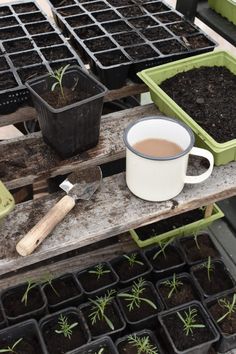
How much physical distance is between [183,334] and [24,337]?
456 millimetres

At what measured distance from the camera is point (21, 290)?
4.64 feet

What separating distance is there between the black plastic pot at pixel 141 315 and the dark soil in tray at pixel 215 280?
0.16m

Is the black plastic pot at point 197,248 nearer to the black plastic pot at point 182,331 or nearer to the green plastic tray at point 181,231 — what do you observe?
the green plastic tray at point 181,231

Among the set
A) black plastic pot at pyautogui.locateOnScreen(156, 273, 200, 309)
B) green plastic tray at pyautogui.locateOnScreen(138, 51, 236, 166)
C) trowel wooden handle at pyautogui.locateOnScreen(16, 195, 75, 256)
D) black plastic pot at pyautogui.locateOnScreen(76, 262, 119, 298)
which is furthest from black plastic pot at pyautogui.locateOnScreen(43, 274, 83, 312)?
green plastic tray at pyautogui.locateOnScreen(138, 51, 236, 166)

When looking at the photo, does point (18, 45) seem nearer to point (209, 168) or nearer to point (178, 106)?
point (178, 106)

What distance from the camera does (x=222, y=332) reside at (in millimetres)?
1333

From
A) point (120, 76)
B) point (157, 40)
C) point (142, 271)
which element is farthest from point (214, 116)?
point (142, 271)

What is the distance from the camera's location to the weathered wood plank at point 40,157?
1.13 meters

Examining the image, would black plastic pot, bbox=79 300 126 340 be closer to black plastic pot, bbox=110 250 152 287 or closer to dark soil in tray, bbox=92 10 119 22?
black plastic pot, bbox=110 250 152 287

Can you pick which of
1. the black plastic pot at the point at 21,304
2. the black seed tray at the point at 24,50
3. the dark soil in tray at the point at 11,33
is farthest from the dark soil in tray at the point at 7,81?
the black plastic pot at the point at 21,304

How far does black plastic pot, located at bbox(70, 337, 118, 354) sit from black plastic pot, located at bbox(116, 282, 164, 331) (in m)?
0.10

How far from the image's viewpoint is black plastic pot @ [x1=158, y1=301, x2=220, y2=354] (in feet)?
4.19

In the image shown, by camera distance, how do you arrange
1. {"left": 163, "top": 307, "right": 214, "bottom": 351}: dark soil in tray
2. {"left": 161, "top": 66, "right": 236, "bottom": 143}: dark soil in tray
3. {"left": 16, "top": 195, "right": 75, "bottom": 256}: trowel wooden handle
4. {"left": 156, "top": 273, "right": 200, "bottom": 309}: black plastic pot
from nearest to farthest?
{"left": 16, "top": 195, "right": 75, "bottom": 256}: trowel wooden handle, {"left": 161, "top": 66, "right": 236, "bottom": 143}: dark soil in tray, {"left": 163, "top": 307, "right": 214, "bottom": 351}: dark soil in tray, {"left": 156, "top": 273, "right": 200, "bottom": 309}: black plastic pot

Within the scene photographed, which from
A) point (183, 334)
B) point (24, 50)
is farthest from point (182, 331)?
point (24, 50)
